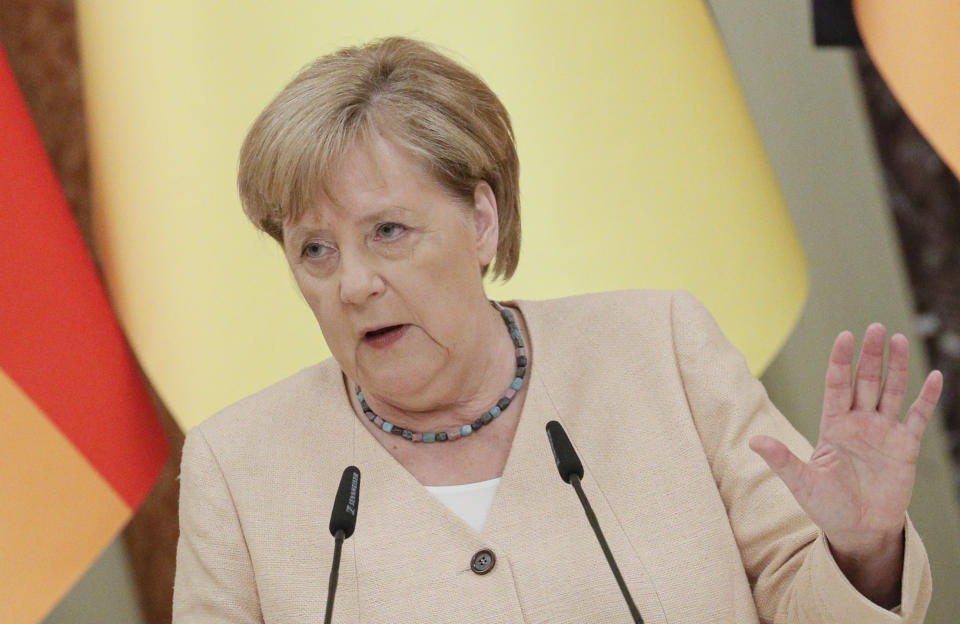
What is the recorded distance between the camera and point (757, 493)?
1583 millimetres

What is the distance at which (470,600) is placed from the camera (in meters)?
1.51

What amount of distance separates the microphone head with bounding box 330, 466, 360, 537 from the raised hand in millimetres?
506

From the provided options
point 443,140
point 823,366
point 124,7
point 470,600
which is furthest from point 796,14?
point 470,600

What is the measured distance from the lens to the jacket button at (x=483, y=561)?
5.01 feet

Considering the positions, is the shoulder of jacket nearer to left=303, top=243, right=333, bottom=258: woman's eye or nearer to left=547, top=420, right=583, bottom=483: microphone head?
left=303, top=243, right=333, bottom=258: woman's eye

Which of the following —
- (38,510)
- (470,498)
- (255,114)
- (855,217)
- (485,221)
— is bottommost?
(855,217)

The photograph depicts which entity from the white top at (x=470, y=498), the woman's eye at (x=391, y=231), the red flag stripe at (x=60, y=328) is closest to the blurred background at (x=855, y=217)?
the white top at (x=470, y=498)

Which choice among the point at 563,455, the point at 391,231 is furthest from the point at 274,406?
the point at 563,455

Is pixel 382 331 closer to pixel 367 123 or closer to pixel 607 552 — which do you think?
pixel 367 123

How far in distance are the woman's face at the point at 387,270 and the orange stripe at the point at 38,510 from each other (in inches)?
22.7

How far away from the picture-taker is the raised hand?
1332 millimetres

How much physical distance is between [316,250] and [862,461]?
81cm

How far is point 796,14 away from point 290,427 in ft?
5.00

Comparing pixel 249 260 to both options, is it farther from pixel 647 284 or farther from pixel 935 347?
pixel 935 347
